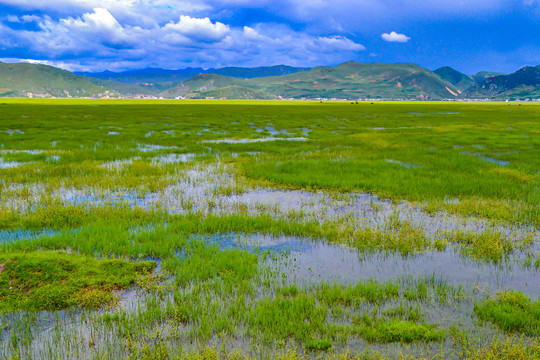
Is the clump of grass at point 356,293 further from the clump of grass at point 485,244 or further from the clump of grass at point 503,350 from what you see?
the clump of grass at point 485,244

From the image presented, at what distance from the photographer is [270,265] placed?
830cm

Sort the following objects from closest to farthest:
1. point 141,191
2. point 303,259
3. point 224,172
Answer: point 303,259, point 141,191, point 224,172

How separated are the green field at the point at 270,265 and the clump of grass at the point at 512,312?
0.10ft

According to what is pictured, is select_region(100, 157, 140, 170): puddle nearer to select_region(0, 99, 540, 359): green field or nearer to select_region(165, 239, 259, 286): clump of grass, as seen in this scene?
select_region(0, 99, 540, 359): green field

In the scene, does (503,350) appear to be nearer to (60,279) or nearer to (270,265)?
(270,265)

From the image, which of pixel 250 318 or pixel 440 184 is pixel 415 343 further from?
pixel 440 184

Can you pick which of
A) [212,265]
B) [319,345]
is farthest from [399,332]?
[212,265]

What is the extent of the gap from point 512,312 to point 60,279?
8728 millimetres

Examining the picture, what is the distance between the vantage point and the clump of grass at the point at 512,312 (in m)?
5.86

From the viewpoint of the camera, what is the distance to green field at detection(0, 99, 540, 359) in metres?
5.57

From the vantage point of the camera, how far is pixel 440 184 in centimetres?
1583

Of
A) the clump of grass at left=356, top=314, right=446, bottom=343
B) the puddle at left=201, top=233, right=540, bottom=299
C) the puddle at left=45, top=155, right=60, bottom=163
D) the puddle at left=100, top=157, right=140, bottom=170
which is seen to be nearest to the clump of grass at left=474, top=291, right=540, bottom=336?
the puddle at left=201, top=233, right=540, bottom=299

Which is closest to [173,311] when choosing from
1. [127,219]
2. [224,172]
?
[127,219]

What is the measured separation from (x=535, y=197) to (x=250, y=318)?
13.4m
